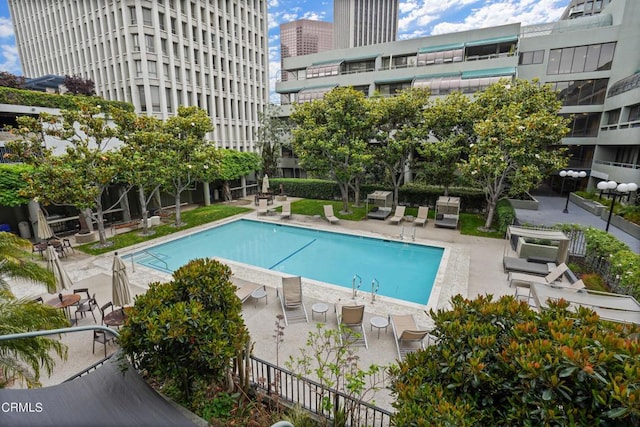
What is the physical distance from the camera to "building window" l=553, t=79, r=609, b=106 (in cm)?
2553

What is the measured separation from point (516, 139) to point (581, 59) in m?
19.7

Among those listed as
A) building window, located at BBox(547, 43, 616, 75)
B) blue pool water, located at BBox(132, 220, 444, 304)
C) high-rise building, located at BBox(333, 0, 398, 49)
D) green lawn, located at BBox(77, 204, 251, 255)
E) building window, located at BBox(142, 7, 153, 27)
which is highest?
high-rise building, located at BBox(333, 0, 398, 49)

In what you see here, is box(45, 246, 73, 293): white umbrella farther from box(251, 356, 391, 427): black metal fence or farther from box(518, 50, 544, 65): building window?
box(518, 50, 544, 65): building window

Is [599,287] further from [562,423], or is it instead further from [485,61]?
[485,61]

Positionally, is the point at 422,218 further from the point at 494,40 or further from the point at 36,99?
the point at 36,99

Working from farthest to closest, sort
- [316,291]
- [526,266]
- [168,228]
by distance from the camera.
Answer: [168,228] → [526,266] → [316,291]

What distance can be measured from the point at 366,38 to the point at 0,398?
514ft

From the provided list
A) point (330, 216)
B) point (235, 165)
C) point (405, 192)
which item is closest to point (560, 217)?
point (405, 192)

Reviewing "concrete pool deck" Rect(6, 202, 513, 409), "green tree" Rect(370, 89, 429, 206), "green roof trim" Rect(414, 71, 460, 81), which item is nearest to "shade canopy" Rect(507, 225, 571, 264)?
"concrete pool deck" Rect(6, 202, 513, 409)

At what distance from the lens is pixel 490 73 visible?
26578 millimetres

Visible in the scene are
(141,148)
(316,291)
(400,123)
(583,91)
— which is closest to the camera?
(316,291)

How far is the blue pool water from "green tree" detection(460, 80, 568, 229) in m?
5.02

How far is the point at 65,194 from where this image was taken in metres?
13.1

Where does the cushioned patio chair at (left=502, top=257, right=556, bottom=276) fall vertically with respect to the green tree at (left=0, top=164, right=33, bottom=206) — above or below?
below
